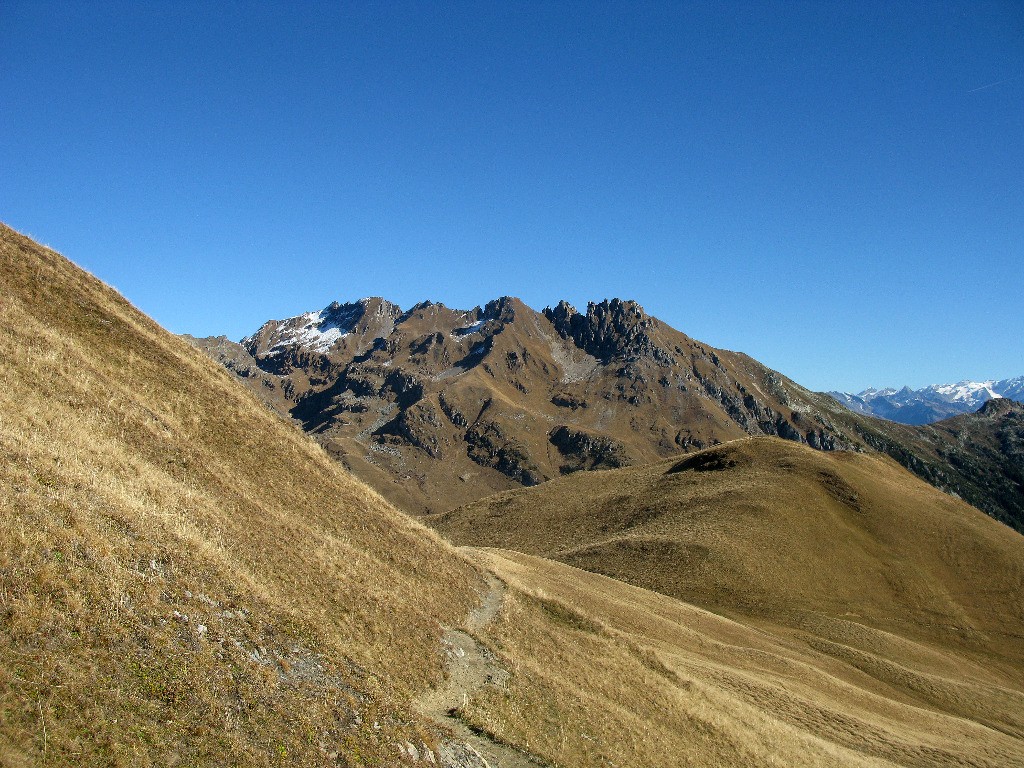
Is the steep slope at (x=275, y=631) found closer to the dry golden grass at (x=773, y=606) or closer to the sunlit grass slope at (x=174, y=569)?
the sunlit grass slope at (x=174, y=569)

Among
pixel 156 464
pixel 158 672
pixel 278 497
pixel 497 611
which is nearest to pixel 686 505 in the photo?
pixel 497 611

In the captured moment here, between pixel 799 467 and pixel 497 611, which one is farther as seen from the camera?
pixel 799 467

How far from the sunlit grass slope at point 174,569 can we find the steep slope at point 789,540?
46.6 metres

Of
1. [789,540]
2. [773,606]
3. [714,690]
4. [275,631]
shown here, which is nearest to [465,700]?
[275,631]

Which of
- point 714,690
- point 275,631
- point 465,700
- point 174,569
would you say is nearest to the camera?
point 174,569

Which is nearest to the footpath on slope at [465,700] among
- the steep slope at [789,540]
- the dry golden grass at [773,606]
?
the dry golden grass at [773,606]

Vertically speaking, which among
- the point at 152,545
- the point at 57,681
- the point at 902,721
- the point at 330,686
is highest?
the point at 152,545

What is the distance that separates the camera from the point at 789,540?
8569 centimetres

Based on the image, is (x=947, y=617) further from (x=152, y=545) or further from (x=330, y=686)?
(x=152, y=545)

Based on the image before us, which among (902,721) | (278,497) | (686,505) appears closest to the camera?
(278,497)

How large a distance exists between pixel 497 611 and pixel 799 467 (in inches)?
3253

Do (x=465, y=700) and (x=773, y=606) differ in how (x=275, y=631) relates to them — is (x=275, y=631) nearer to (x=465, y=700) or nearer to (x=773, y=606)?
(x=465, y=700)

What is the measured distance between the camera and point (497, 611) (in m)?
37.3

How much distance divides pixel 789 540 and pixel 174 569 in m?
83.5
